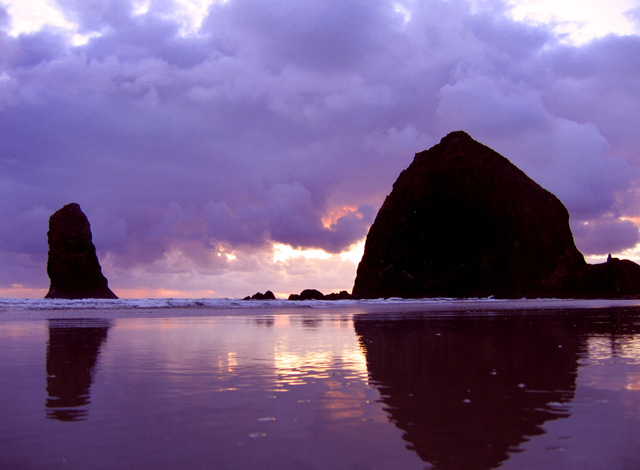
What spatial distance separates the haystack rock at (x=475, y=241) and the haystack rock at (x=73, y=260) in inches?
2036

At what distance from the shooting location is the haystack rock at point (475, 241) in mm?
95688

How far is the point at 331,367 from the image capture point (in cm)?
826

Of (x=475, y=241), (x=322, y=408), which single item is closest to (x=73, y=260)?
(x=475, y=241)

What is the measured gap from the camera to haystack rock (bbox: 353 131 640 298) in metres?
95.7

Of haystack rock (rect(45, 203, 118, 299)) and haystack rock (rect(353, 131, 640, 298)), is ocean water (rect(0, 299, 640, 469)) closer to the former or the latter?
haystack rock (rect(45, 203, 118, 299))

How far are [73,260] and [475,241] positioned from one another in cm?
7395

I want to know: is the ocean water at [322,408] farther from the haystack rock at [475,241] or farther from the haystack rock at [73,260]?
the haystack rock at [475,241]

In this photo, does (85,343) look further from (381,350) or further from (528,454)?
(528,454)

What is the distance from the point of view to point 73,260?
78.5 m

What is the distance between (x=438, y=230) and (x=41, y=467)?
104 metres

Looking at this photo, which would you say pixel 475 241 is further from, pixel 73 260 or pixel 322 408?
pixel 322 408

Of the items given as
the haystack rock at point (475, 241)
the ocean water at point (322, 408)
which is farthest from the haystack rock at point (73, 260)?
the ocean water at point (322, 408)

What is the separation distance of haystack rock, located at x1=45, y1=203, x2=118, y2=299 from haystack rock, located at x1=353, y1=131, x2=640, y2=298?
51709mm

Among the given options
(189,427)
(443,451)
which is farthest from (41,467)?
(443,451)
